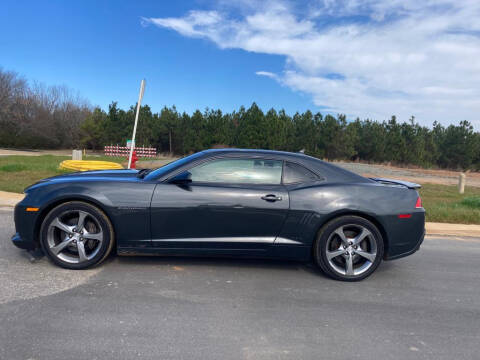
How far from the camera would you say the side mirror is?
3885 millimetres

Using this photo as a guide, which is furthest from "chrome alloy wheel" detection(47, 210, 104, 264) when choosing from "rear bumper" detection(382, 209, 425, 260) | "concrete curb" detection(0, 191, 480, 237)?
"concrete curb" detection(0, 191, 480, 237)

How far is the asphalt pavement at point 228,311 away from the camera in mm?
2637

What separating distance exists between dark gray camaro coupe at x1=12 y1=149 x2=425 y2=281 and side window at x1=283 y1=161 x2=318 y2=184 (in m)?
0.01

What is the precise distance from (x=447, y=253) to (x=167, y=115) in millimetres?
41007

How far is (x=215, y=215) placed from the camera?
3.87 metres

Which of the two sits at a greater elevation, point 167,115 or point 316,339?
point 167,115

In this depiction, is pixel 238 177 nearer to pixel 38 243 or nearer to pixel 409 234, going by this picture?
pixel 409 234

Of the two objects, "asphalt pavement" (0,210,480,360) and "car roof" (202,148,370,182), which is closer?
"asphalt pavement" (0,210,480,360)

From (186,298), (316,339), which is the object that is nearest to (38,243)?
(186,298)

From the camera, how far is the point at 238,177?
13.3 feet

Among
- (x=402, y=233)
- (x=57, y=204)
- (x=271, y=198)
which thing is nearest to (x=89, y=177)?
(x=57, y=204)

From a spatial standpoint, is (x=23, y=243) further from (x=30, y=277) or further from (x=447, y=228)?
(x=447, y=228)

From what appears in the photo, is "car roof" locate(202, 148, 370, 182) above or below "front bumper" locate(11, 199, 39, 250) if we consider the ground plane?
above

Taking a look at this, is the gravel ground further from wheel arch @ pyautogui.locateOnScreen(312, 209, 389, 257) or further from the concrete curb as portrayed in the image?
the concrete curb
